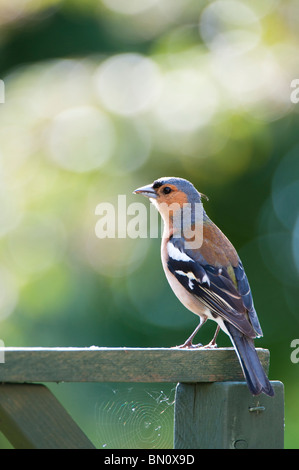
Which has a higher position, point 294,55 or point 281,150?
point 294,55

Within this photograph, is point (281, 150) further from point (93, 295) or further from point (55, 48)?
point (55, 48)

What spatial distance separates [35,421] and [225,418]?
70 cm

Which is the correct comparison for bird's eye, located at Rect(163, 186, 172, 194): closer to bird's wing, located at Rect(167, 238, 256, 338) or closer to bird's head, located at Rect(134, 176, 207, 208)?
bird's head, located at Rect(134, 176, 207, 208)

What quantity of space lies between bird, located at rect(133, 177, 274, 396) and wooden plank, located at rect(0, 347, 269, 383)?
0.57 metres

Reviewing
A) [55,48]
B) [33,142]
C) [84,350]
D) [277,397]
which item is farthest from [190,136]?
[84,350]

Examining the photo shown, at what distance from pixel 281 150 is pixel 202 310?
170 centimetres

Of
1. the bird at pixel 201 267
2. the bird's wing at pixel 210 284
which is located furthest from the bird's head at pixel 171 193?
the bird's wing at pixel 210 284

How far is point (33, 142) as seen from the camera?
5.12m

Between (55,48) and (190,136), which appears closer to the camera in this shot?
(190,136)

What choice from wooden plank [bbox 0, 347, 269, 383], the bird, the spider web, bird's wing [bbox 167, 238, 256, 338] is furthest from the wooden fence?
bird's wing [bbox 167, 238, 256, 338]

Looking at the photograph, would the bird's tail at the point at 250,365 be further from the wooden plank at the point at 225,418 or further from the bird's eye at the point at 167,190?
the bird's eye at the point at 167,190

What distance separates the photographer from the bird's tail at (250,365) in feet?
8.09
